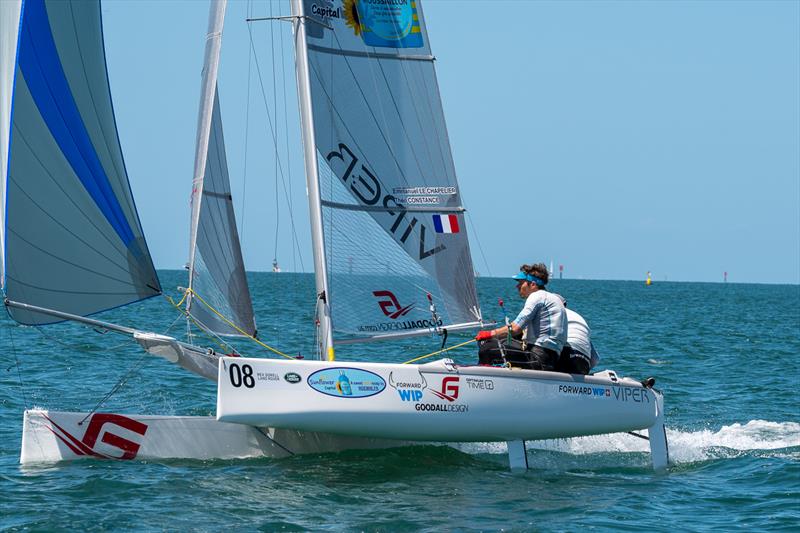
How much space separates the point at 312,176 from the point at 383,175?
2.74 ft

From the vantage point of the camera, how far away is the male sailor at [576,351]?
10344 mm

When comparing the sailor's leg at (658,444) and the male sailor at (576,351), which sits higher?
the male sailor at (576,351)

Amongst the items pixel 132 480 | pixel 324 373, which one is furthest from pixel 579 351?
pixel 132 480

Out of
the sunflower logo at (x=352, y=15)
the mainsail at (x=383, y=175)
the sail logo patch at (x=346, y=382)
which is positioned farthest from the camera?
the sunflower logo at (x=352, y=15)

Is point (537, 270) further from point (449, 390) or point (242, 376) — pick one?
point (242, 376)

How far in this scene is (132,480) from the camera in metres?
9.04

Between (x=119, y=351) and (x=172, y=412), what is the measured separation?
6613 millimetres

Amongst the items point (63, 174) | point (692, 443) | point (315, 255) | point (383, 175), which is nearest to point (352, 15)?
point (383, 175)

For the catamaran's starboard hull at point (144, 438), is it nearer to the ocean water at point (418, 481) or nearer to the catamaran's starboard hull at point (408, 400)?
the ocean water at point (418, 481)

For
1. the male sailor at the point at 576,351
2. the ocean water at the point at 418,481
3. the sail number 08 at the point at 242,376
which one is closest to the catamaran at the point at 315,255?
the sail number 08 at the point at 242,376

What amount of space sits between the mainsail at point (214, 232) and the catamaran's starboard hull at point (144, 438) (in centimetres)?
90

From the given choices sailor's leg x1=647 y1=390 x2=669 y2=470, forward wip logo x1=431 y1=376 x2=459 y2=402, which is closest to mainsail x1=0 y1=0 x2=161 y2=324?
forward wip logo x1=431 y1=376 x2=459 y2=402

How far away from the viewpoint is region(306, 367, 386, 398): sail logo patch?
9.27m

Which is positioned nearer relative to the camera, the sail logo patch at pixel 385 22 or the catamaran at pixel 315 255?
the catamaran at pixel 315 255
